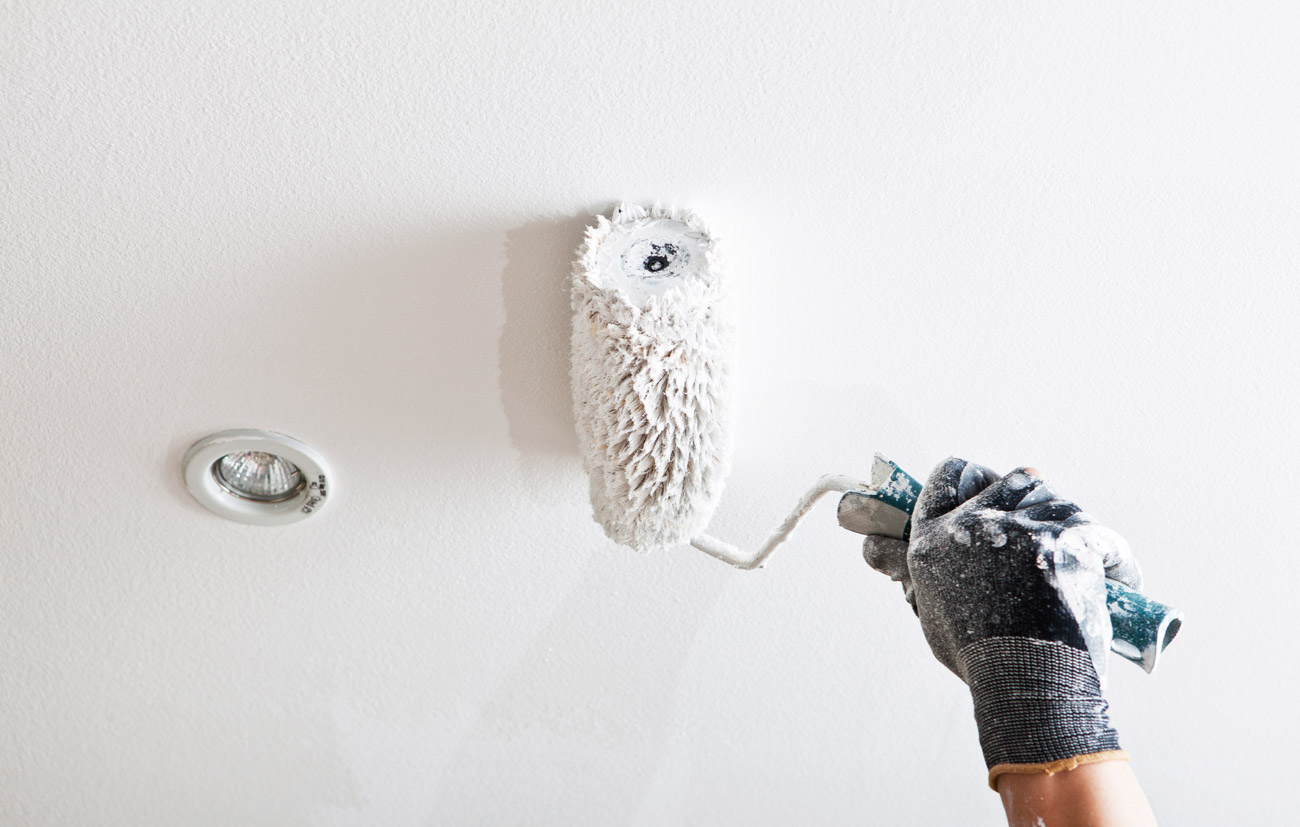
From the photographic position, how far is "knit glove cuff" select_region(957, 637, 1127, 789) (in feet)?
2.03

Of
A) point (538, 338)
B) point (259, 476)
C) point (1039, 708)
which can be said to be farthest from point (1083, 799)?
point (259, 476)

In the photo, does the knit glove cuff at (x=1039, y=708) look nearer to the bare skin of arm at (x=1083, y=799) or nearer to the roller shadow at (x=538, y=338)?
the bare skin of arm at (x=1083, y=799)

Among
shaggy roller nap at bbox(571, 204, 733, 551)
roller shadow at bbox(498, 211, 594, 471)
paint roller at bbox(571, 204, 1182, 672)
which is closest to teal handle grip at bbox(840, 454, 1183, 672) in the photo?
paint roller at bbox(571, 204, 1182, 672)

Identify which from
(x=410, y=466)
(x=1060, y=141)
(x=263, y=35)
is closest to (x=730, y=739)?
(x=410, y=466)

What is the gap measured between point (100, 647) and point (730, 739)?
0.75 m

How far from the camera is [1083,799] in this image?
61cm

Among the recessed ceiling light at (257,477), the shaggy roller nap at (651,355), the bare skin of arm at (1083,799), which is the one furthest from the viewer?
the recessed ceiling light at (257,477)

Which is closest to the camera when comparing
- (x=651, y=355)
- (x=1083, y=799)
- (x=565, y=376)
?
(x=1083, y=799)

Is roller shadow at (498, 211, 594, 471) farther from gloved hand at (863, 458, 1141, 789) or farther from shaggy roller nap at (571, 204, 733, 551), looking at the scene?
gloved hand at (863, 458, 1141, 789)

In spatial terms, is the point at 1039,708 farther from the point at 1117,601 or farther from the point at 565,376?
the point at 565,376

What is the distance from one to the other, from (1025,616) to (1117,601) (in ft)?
0.28

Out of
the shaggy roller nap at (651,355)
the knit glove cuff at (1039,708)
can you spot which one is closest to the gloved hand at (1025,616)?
the knit glove cuff at (1039,708)

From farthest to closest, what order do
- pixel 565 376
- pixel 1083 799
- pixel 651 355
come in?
pixel 565 376 → pixel 651 355 → pixel 1083 799

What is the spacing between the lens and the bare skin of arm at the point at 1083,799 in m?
0.60
